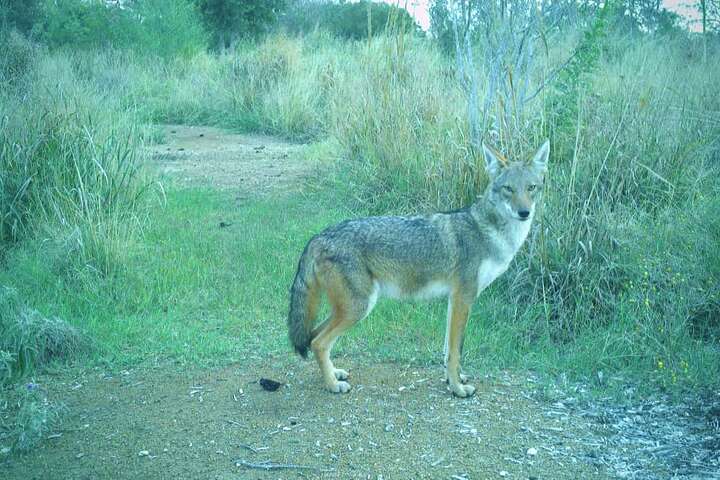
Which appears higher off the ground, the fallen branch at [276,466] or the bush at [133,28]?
the bush at [133,28]

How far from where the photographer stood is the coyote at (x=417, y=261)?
502cm

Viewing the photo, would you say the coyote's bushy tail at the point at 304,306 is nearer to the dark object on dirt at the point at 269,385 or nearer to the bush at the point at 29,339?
the dark object on dirt at the point at 269,385

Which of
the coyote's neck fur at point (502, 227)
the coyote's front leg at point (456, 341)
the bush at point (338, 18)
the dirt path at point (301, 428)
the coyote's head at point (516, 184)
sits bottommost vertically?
the dirt path at point (301, 428)

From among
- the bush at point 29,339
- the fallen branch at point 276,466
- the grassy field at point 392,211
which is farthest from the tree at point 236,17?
the fallen branch at point 276,466

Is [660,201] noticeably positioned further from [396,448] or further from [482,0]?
[396,448]

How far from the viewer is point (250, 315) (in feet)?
21.9

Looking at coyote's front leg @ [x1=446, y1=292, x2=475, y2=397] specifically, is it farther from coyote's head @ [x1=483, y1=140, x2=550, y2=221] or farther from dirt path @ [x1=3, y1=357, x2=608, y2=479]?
coyote's head @ [x1=483, y1=140, x2=550, y2=221]

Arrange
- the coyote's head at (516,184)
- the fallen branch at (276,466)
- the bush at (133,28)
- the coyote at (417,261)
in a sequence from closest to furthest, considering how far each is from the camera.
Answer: the fallen branch at (276,466) < the coyote at (417,261) < the coyote's head at (516,184) < the bush at (133,28)

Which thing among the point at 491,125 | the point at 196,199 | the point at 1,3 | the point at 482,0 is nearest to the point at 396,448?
the point at 491,125

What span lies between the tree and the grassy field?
64.6 feet

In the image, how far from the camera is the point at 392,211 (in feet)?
28.8

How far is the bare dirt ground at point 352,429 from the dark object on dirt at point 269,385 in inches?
1.7

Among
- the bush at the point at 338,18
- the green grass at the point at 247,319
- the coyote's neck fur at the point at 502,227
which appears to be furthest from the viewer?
the bush at the point at 338,18

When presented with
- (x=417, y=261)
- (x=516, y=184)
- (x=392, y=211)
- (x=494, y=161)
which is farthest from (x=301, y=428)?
(x=392, y=211)
